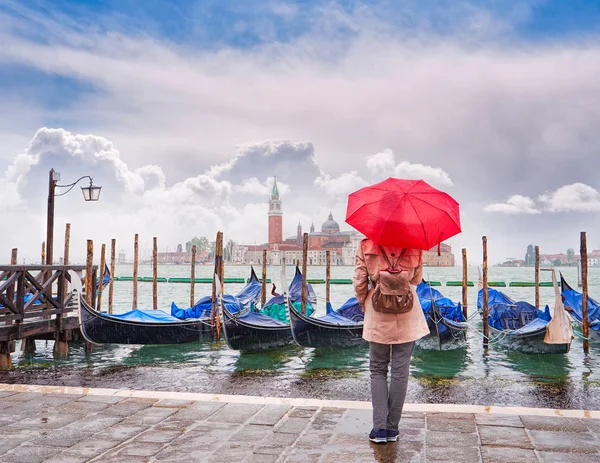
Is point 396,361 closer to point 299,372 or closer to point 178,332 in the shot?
point 299,372

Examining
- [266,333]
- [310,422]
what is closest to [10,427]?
[310,422]

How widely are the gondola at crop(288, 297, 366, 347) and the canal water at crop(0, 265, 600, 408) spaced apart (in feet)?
0.61

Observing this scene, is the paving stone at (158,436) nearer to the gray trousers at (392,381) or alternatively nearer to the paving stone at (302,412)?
the paving stone at (302,412)

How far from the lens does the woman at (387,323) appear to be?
281 centimetres

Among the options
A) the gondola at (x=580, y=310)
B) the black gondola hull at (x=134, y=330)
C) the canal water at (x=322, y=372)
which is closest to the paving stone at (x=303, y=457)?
the canal water at (x=322, y=372)

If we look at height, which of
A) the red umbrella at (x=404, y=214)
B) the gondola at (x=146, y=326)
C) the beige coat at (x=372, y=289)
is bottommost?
the gondola at (x=146, y=326)

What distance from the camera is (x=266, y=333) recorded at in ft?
28.8

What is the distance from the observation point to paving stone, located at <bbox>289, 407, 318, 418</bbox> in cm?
333

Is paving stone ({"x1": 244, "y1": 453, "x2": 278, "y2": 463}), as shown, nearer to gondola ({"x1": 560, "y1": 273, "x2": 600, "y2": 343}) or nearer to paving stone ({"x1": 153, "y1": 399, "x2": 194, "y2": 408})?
paving stone ({"x1": 153, "y1": 399, "x2": 194, "y2": 408})

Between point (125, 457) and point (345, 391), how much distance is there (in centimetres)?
271

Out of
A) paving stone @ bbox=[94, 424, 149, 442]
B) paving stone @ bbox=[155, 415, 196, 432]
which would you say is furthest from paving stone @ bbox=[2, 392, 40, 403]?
paving stone @ bbox=[155, 415, 196, 432]

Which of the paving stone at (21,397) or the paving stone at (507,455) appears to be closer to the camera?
the paving stone at (507,455)

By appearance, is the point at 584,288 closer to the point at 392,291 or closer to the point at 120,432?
the point at 392,291

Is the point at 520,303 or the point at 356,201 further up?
the point at 356,201
